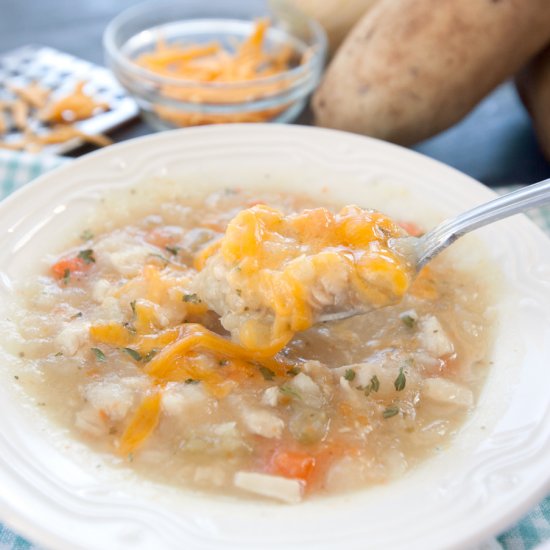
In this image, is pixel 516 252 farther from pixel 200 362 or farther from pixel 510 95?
pixel 510 95

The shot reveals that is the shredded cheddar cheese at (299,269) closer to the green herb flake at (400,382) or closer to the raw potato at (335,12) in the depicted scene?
the green herb flake at (400,382)

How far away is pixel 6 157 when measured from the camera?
3.69 meters

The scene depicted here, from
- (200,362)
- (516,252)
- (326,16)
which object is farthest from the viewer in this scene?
(326,16)

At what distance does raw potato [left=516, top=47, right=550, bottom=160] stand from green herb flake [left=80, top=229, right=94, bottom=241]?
2.38 m

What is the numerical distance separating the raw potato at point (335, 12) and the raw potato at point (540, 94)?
100cm

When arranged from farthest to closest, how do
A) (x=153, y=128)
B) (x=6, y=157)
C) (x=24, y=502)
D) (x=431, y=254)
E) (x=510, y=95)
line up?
1. (x=510, y=95)
2. (x=153, y=128)
3. (x=6, y=157)
4. (x=431, y=254)
5. (x=24, y=502)

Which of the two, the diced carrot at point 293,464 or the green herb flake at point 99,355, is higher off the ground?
the diced carrot at point 293,464

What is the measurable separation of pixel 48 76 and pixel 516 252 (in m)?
3.16

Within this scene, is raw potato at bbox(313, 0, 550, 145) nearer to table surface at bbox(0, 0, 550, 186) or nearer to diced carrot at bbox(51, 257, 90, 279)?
table surface at bbox(0, 0, 550, 186)

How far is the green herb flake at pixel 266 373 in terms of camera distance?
2357 mm

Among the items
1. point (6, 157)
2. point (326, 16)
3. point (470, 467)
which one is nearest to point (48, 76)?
point (6, 157)

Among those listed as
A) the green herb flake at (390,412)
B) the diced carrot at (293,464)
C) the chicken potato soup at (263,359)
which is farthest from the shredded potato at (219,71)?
the diced carrot at (293,464)

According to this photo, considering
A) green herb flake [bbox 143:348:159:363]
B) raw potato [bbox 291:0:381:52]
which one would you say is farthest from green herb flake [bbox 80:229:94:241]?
raw potato [bbox 291:0:381:52]

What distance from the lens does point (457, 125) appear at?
171 inches
